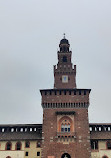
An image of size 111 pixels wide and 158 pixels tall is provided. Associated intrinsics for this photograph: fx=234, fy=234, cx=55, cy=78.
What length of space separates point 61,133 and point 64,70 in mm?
18130

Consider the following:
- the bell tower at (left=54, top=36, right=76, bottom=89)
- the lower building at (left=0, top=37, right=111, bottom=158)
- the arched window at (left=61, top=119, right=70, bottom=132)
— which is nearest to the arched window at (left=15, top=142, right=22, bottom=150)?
the lower building at (left=0, top=37, right=111, bottom=158)

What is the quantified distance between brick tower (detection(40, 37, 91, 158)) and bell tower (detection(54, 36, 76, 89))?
31 cm

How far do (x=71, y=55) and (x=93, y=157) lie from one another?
28.3m

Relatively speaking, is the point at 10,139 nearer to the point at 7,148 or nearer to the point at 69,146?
the point at 7,148

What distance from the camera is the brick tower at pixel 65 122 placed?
53562mm

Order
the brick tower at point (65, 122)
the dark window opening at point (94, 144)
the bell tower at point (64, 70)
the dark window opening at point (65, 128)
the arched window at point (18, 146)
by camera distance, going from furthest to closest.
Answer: the bell tower at point (64, 70) → the arched window at point (18, 146) → the dark window opening at point (94, 144) → the dark window opening at point (65, 128) → the brick tower at point (65, 122)

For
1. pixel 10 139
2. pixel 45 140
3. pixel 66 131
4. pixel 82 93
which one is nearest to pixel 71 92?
pixel 82 93

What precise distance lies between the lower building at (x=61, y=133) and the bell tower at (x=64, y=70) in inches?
74.8

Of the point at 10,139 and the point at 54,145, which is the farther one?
the point at 10,139

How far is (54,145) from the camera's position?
54000 millimetres

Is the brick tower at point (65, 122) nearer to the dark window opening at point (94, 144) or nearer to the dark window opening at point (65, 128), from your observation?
the dark window opening at point (65, 128)

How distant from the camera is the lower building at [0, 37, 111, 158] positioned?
53.8 meters

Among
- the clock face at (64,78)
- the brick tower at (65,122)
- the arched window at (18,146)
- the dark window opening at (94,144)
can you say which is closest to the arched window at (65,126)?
the brick tower at (65,122)

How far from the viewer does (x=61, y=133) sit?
5484cm
